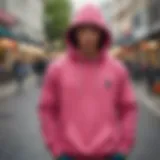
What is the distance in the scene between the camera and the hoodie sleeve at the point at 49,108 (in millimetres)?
1855

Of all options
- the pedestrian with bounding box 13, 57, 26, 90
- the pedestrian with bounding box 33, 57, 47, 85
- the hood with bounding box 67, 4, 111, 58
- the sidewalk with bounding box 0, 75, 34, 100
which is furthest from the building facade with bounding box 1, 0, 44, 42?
the hood with bounding box 67, 4, 111, 58

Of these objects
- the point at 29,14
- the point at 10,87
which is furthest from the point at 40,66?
the point at 10,87

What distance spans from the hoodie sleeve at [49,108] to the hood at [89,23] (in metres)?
0.13

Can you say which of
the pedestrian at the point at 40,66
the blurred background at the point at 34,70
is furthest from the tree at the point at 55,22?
the pedestrian at the point at 40,66

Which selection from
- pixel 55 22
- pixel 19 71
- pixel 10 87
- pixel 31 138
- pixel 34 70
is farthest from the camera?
pixel 55 22

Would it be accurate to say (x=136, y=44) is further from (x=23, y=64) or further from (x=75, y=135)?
(x=75, y=135)

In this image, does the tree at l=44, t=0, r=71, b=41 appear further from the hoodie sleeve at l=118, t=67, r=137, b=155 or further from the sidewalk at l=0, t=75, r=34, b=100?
the sidewalk at l=0, t=75, r=34, b=100

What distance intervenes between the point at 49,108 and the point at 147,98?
948 cm

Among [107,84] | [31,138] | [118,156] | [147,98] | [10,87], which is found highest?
[107,84]

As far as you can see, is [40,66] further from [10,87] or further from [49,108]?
[49,108]

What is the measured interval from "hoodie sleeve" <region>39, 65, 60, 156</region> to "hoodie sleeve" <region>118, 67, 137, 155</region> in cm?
24

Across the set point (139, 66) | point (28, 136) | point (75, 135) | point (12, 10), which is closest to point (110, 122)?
point (75, 135)

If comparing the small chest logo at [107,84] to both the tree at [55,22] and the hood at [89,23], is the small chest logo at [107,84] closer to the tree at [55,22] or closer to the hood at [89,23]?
the hood at [89,23]

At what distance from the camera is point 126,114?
1902 millimetres
